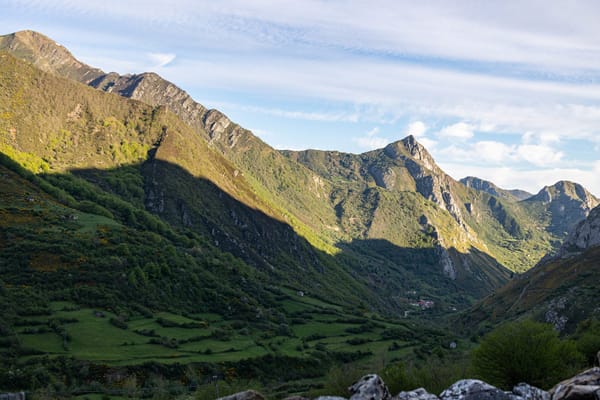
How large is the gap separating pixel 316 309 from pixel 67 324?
349ft

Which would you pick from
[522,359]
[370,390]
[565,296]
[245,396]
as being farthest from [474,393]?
[565,296]

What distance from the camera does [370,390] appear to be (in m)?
26.9

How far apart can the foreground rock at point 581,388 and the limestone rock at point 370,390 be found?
9.10 meters

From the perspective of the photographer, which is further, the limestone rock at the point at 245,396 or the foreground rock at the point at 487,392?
the limestone rock at the point at 245,396

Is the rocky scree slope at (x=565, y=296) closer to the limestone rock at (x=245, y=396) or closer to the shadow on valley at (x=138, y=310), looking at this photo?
the shadow on valley at (x=138, y=310)

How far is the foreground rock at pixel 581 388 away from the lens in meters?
20.5

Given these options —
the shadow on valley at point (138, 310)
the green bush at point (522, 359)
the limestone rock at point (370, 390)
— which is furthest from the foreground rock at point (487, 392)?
the shadow on valley at point (138, 310)

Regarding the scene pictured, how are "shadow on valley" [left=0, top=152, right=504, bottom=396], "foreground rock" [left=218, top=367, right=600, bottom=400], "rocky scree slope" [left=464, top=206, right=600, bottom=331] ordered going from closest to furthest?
"foreground rock" [left=218, top=367, right=600, bottom=400]
"shadow on valley" [left=0, top=152, right=504, bottom=396]
"rocky scree slope" [left=464, top=206, right=600, bottom=331]

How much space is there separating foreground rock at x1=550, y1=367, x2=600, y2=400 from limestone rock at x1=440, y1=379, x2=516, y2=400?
8.47ft

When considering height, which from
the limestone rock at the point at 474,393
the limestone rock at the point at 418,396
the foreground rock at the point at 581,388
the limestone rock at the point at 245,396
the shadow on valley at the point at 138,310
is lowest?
the shadow on valley at the point at 138,310

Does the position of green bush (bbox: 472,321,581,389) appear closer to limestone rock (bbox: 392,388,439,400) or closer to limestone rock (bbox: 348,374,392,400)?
limestone rock (bbox: 392,388,439,400)

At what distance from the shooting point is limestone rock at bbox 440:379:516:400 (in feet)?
78.9

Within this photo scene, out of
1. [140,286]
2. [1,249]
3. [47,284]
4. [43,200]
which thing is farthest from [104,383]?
[43,200]

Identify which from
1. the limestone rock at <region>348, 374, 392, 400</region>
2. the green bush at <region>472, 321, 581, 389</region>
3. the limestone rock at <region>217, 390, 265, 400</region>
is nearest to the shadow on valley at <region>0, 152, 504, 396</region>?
the limestone rock at <region>217, 390, 265, 400</region>
